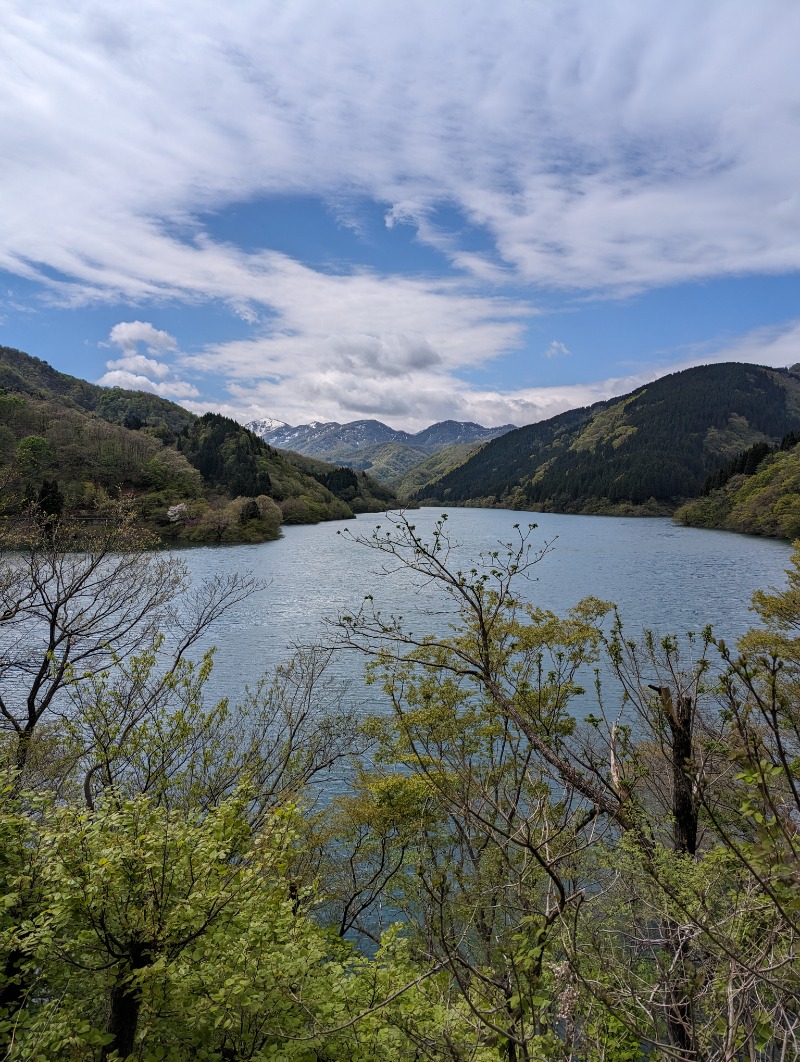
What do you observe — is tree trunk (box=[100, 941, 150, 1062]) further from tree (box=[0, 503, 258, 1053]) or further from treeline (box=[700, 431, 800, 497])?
treeline (box=[700, 431, 800, 497])

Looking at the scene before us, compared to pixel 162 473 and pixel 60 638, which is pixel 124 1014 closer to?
pixel 60 638

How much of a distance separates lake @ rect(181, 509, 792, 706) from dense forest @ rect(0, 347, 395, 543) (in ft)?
41.0

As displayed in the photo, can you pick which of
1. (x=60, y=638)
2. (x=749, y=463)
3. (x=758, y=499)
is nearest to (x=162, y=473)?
(x=60, y=638)

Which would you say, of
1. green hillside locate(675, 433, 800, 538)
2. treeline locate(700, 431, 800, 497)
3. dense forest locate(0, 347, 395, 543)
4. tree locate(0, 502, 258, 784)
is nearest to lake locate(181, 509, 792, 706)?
green hillside locate(675, 433, 800, 538)

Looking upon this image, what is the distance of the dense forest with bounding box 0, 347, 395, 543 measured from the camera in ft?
265

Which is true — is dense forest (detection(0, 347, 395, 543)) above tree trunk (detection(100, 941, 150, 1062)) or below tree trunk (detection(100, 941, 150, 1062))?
above

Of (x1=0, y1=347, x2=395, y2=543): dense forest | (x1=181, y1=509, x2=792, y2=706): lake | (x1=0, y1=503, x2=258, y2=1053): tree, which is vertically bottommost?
(x1=181, y1=509, x2=792, y2=706): lake

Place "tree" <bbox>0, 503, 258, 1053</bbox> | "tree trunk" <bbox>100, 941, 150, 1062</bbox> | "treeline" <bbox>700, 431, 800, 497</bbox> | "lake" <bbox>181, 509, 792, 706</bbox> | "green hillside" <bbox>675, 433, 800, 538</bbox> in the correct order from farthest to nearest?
"treeline" <bbox>700, 431, 800, 497</bbox> < "green hillside" <bbox>675, 433, 800, 538</bbox> < "lake" <bbox>181, 509, 792, 706</bbox> < "tree" <bbox>0, 503, 258, 1053</bbox> < "tree trunk" <bbox>100, 941, 150, 1062</bbox>

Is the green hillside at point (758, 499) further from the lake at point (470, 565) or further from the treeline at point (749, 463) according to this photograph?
the lake at point (470, 565)

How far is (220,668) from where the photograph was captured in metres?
31.4

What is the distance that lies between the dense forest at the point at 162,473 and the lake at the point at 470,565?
12510mm

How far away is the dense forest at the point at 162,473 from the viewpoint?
80800mm

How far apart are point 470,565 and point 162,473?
256 ft

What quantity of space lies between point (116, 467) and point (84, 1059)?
104m
